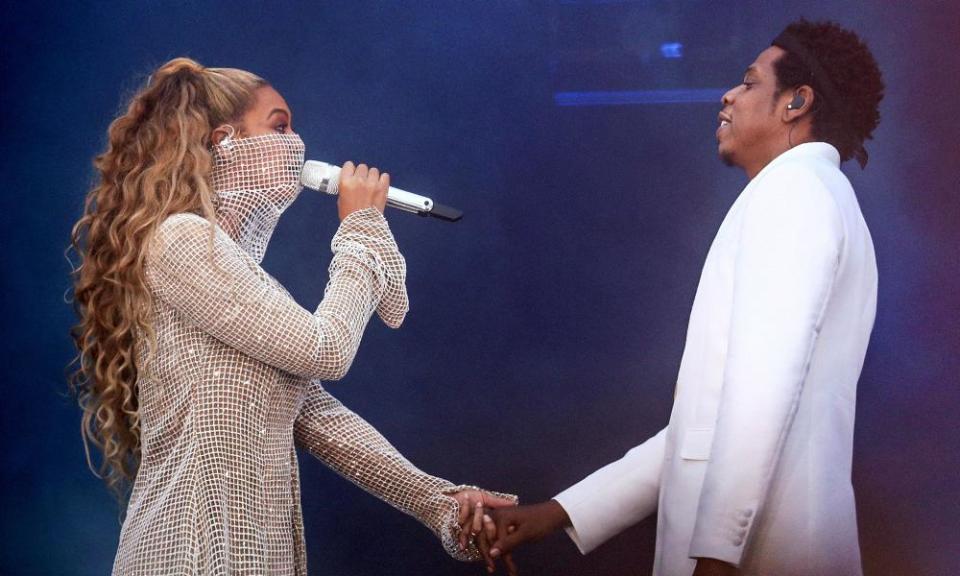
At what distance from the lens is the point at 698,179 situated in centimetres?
249

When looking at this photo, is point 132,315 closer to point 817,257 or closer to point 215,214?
point 215,214

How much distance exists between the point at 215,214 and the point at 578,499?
897 millimetres

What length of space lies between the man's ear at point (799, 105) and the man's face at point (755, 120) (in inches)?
0.4

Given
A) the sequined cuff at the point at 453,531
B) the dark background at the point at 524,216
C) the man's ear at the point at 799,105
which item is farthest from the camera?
the dark background at the point at 524,216

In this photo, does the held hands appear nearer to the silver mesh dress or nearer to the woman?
the woman

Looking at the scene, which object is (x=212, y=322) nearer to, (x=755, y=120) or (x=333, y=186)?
(x=333, y=186)

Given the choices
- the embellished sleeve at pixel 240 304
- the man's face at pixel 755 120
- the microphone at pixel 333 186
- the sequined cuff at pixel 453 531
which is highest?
the man's face at pixel 755 120

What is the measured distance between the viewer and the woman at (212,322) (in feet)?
A: 5.30

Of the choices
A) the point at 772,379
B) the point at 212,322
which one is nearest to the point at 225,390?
the point at 212,322

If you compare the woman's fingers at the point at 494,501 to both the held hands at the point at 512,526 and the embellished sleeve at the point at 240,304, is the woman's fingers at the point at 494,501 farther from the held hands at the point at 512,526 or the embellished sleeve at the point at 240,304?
the embellished sleeve at the point at 240,304

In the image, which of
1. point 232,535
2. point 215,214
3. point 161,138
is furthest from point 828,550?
point 161,138

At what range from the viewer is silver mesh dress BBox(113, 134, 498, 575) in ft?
5.25

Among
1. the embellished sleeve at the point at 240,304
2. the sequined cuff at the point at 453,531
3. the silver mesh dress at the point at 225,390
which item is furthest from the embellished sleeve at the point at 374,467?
the embellished sleeve at the point at 240,304

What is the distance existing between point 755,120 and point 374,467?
0.99 m
